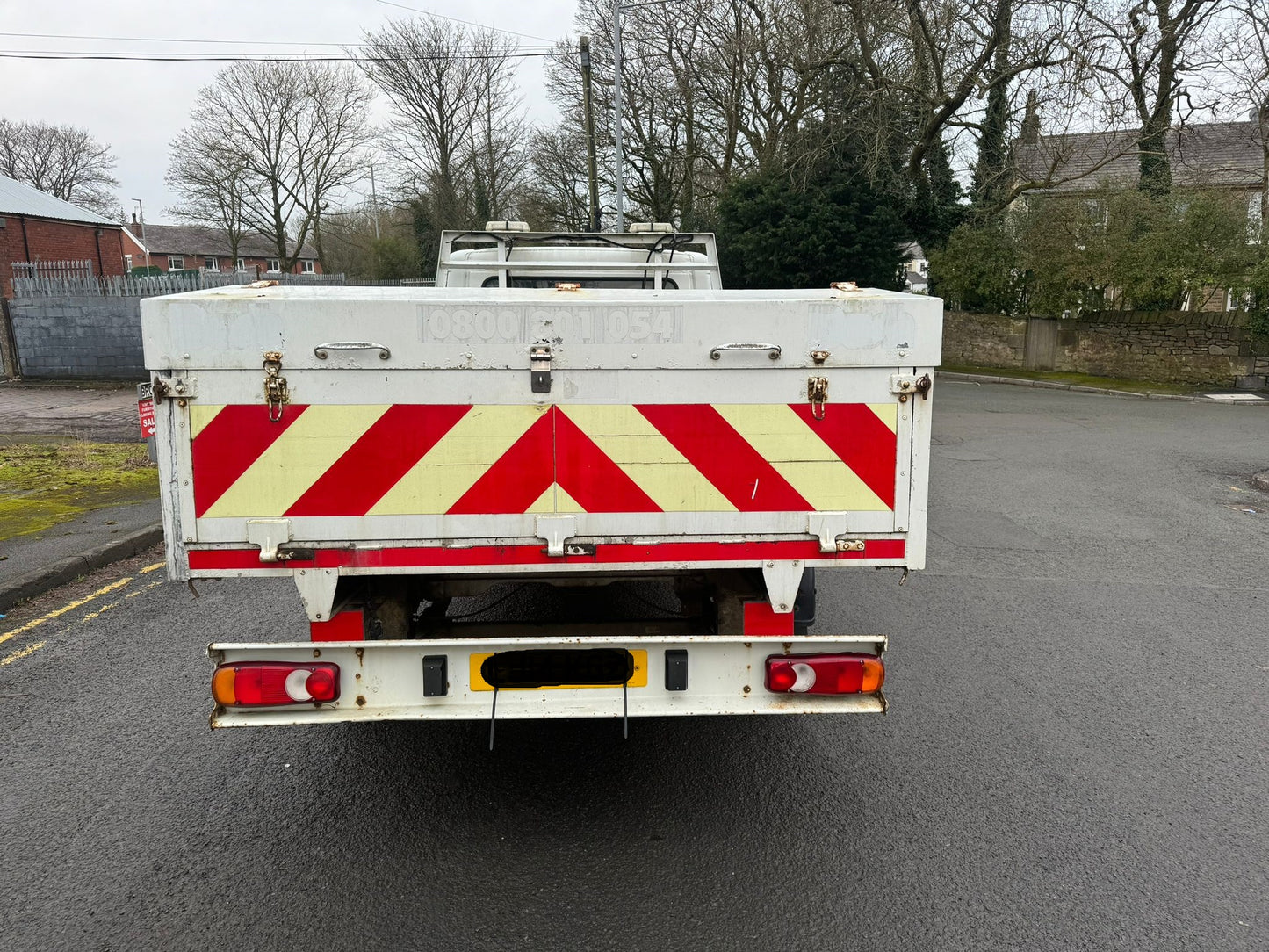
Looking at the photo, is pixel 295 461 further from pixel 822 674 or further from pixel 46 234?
pixel 46 234

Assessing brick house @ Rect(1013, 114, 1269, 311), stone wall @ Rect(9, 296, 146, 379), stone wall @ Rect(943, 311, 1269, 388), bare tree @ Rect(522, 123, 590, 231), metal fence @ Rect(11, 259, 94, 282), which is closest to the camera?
stone wall @ Rect(9, 296, 146, 379)

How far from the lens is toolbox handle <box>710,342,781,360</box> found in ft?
9.90

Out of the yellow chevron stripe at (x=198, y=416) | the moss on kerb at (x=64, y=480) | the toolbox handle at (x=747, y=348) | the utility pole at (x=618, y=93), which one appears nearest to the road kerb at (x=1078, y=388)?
the utility pole at (x=618, y=93)

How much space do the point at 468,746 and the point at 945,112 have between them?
22.3 meters

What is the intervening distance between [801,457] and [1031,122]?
2137 cm

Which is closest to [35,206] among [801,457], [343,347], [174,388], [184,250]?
[174,388]

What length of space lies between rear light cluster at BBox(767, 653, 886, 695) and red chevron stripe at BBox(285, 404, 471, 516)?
4.61 feet

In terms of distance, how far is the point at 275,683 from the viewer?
3186 millimetres

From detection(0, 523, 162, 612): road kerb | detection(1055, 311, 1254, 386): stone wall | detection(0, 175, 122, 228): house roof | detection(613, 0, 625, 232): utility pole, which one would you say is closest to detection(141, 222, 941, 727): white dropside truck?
detection(0, 523, 162, 612): road kerb

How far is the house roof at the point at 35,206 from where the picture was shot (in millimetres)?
29391

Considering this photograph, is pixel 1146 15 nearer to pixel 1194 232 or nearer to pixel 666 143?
pixel 1194 232

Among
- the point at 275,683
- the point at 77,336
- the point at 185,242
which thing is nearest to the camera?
the point at 275,683

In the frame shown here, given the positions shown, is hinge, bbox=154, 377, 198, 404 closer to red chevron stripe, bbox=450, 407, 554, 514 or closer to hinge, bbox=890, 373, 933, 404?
red chevron stripe, bbox=450, 407, 554, 514

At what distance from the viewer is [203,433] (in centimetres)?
300
